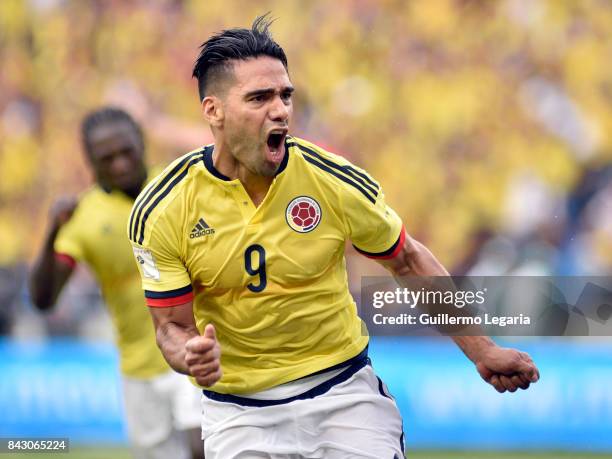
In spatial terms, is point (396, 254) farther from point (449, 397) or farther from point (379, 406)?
point (449, 397)

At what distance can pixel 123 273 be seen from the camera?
6711mm

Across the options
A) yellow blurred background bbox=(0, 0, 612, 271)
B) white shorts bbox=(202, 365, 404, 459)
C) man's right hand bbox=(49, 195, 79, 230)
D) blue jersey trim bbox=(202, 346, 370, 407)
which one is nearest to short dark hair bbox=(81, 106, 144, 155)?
man's right hand bbox=(49, 195, 79, 230)

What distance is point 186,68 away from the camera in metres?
11.0

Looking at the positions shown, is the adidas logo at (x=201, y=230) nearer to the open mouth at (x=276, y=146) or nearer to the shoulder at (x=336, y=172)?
the open mouth at (x=276, y=146)

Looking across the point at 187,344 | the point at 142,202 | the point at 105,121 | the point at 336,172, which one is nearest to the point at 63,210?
the point at 105,121

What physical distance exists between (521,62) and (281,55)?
633 centimetres

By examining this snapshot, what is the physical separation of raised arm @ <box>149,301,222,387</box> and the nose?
78 centimetres

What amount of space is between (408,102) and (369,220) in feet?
20.1

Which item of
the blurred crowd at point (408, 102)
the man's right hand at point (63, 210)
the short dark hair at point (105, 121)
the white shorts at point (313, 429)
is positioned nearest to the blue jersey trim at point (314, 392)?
the white shorts at point (313, 429)

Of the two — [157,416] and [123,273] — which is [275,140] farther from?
[157,416]

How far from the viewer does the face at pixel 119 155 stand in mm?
6531

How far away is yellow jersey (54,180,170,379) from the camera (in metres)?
6.71

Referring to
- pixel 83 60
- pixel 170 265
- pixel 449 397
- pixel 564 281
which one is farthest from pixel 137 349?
pixel 83 60

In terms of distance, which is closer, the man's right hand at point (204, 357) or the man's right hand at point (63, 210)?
the man's right hand at point (204, 357)
